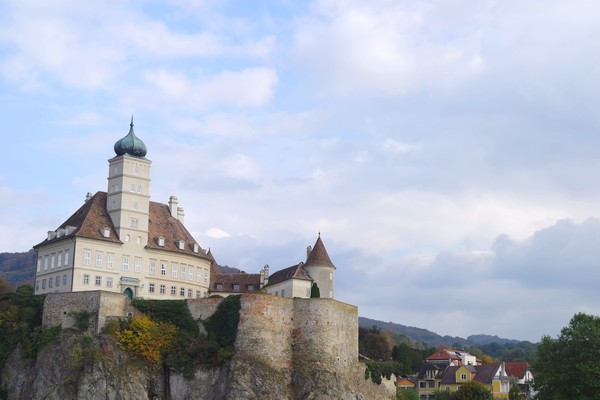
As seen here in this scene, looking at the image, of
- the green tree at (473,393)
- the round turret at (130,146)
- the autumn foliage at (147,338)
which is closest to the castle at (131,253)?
the round turret at (130,146)

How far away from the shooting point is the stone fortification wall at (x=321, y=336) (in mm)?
67100

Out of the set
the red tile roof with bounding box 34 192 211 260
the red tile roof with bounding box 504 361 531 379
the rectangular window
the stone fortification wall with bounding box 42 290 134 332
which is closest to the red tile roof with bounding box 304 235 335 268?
the red tile roof with bounding box 34 192 211 260

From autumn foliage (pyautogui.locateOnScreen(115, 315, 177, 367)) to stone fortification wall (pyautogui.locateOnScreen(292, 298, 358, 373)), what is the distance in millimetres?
9585

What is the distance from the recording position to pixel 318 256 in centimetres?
7862

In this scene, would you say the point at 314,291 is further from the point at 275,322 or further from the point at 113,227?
the point at 113,227

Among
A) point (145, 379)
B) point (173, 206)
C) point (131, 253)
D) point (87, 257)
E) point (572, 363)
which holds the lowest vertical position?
point (145, 379)

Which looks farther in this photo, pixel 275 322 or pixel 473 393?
pixel 473 393

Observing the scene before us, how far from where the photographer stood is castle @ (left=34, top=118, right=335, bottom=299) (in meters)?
73.8

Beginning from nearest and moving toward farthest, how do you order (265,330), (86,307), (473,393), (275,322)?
(265,330) < (275,322) < (86,307) < (473,393)

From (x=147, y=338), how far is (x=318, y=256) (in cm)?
1865

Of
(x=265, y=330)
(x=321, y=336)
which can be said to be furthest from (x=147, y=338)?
(x=321, y=336)

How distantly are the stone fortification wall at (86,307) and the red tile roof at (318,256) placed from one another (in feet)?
56.1

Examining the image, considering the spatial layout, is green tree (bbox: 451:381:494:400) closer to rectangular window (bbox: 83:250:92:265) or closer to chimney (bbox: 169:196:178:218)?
chimney (bbox: 169:196:178:218)

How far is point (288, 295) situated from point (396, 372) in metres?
11.3
